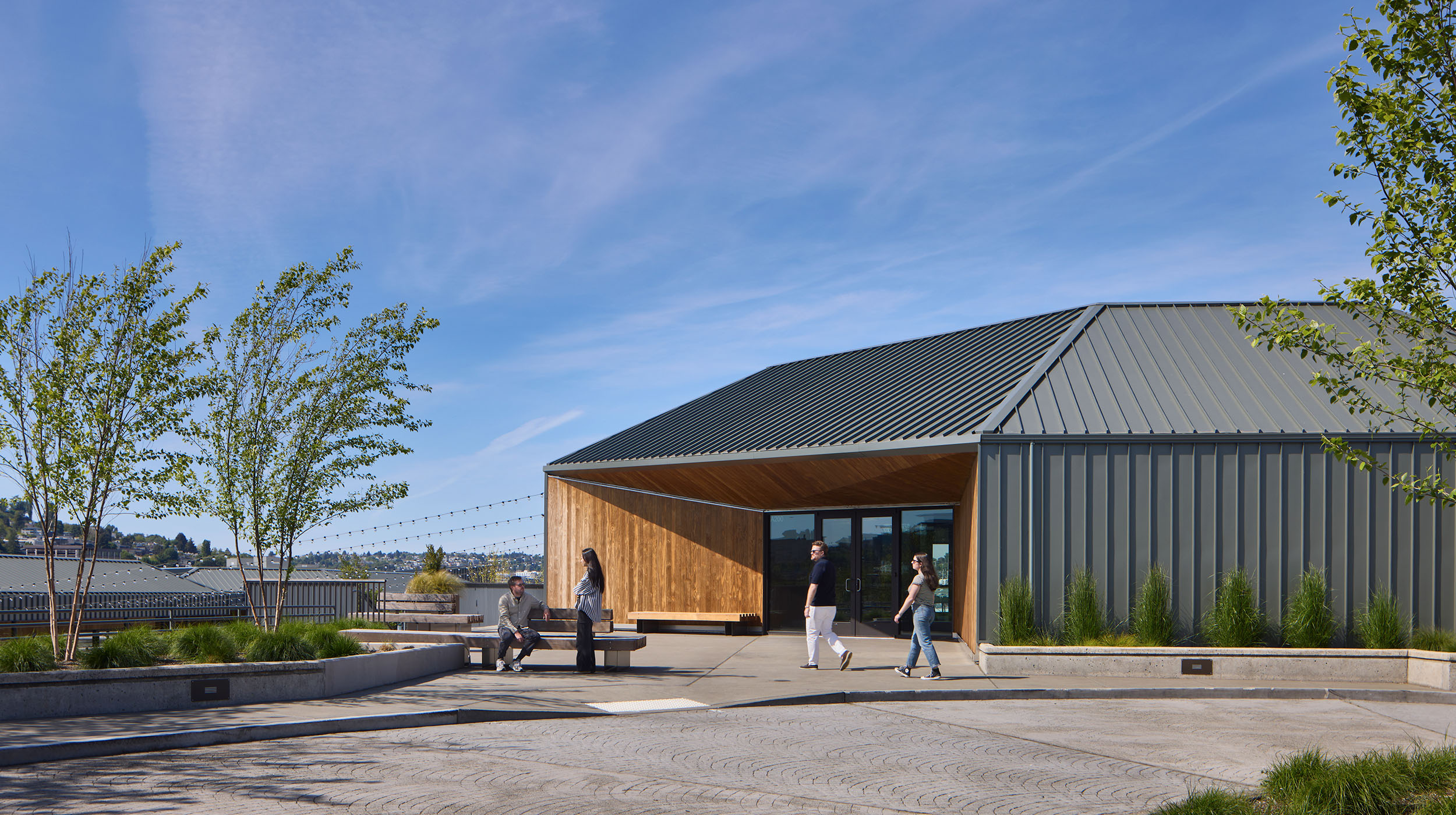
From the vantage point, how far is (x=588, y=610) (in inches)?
536

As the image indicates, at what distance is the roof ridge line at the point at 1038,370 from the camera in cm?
1502

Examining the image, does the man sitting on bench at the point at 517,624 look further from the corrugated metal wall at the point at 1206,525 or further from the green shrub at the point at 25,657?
the corrugated metal wall at the point at 1206,525

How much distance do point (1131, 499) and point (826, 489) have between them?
597cm

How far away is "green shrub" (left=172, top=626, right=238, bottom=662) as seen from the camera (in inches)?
424

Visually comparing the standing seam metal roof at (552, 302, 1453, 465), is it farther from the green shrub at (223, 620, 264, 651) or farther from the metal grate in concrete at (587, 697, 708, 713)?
the green shrub at (223, 620, 264, 651)

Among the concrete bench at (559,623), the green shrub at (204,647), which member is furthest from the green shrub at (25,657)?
the concrete bench at (559,623)

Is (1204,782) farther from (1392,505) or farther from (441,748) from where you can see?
(1392,505)

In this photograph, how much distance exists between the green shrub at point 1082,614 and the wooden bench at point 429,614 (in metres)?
9.16

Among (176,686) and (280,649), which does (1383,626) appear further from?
(176,686)

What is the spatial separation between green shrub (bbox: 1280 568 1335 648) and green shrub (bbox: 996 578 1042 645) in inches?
128

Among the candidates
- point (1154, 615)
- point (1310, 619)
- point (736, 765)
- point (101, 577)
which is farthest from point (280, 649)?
point (101, 577)

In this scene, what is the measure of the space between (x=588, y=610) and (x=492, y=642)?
154 cm

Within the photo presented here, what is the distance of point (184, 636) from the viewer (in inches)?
436

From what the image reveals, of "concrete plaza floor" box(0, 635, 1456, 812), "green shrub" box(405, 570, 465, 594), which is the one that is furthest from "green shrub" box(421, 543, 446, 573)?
"concrete plaza floor" box(0, 635, 1456, 812)
